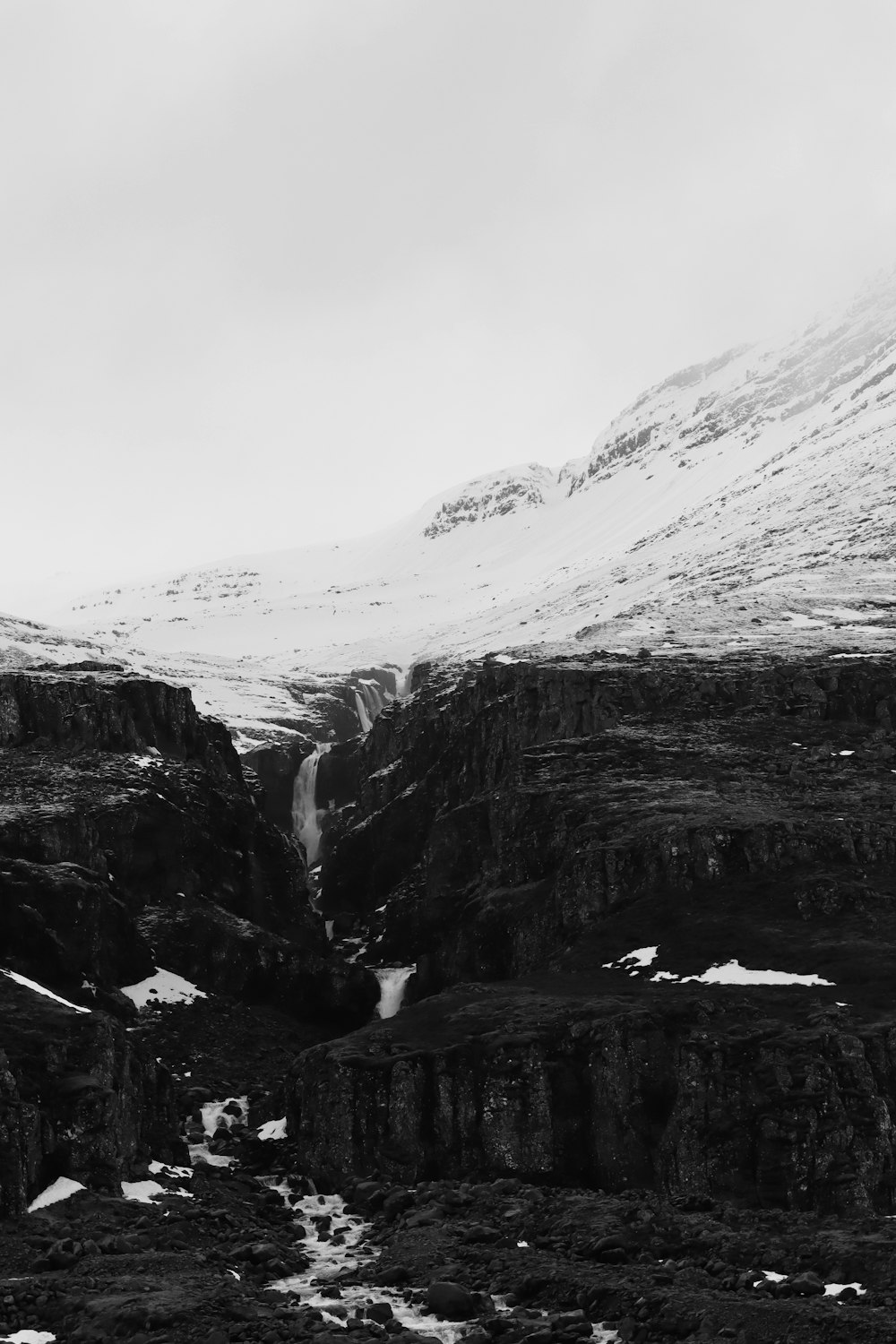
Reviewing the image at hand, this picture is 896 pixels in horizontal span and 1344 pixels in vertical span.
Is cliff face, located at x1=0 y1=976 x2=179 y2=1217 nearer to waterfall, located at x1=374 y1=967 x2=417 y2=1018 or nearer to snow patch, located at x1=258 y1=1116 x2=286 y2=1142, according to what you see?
snow patch, located at x1=258 y1=1116 x2=286 y2=1142

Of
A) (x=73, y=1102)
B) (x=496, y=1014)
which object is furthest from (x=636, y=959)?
(x=73, y=1102)

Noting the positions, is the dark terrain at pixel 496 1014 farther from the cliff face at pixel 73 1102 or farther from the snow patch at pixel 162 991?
the snow patch at pixel 162 991

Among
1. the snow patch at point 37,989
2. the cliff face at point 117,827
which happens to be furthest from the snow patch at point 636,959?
the cliff face at point 117,827

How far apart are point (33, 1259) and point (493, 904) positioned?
60551mm

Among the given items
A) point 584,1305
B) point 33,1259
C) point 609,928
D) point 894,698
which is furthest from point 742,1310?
point 894,698

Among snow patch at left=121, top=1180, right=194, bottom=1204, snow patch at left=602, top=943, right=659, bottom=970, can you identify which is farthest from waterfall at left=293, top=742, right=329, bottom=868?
snow patch at left=121, top=1180, right=194, bottom=1204

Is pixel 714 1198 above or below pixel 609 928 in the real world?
below

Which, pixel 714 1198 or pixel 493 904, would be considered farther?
pixel 493 904

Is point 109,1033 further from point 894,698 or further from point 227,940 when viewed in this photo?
point 894,698

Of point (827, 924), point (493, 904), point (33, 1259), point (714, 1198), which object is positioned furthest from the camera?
point (493, 904)

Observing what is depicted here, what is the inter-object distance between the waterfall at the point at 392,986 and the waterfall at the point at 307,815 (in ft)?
177

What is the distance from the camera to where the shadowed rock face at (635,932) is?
7581 centimetres

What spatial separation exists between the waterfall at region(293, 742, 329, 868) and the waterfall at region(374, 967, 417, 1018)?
177 ft

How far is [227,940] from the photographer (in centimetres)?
12169
